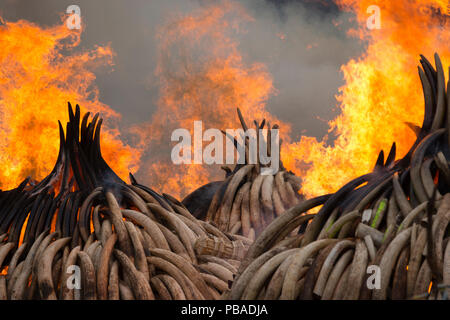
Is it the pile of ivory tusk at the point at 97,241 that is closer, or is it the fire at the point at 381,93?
the pile of ivory tusk at the point at 97,241

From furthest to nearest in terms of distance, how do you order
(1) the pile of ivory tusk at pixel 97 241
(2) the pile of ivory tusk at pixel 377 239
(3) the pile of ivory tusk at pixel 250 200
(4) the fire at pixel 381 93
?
(3) the pile of ivory tusk at pixel 250 200 < (4) the fire at pixel 381 93 < (1) the pile of ivory tusk at pixel 97 241 < (2) the pile of ivory tusk at pixel 377 239

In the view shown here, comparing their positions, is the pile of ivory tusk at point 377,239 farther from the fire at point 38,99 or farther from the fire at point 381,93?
the fire at point 38,99

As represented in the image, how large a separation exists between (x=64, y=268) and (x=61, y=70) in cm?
609

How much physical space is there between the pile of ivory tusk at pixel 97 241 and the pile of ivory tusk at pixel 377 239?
154 centimetres

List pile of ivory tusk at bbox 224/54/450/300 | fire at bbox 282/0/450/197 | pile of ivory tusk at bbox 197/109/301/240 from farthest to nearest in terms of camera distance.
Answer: pile of ivory tusk at bbox 197/109/301/240 → fire at bbox 282/0/450/197 → pile of ivory tusk at bbox 224/54/450/300

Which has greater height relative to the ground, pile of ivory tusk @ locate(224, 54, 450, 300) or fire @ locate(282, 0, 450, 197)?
A: fire @ locate(282, 0, 450, 197)

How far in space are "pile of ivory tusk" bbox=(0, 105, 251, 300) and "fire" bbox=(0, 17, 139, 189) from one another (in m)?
1.67

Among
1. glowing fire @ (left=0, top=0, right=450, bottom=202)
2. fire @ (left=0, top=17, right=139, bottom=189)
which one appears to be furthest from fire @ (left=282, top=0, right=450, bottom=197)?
fire @ (left=0, top=17, right=139, bottom=189)

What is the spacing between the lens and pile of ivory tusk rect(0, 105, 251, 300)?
752 cm

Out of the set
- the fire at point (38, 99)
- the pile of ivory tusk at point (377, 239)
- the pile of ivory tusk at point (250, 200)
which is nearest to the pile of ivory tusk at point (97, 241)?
the pile of ivory tusk at point (250, 200)

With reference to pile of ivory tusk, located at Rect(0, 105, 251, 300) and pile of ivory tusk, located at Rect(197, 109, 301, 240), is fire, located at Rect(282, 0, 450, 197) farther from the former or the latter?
pile of ivory tusk, located at Rect(0, 105, 251, 300)

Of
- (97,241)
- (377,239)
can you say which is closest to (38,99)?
(97,241)

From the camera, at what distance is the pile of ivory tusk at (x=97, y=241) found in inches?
296

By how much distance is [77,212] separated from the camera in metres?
8.88
